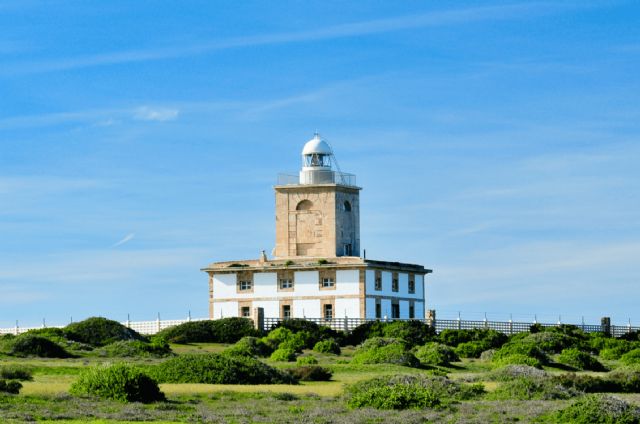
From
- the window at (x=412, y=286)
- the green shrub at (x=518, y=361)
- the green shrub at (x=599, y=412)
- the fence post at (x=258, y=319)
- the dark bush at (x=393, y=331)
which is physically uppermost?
the window at (x=412, y=286)

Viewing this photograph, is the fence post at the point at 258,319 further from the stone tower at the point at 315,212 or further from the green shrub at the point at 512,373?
the green shrub at the point at 512,373

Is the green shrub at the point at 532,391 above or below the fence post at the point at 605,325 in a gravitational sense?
below

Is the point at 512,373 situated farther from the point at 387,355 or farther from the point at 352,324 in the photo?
the point at 352,324

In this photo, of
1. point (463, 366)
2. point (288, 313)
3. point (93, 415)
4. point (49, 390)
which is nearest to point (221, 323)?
point (288, 313)

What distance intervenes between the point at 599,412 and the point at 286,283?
152ft

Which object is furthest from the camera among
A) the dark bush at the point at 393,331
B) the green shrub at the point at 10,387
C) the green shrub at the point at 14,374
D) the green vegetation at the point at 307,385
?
the dark bush at the point at 393,331

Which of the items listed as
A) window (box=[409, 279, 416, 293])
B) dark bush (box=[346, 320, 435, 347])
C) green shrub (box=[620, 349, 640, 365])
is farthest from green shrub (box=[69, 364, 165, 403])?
window (box=[409, 279, 416, 293])

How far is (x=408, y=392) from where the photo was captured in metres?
30.0

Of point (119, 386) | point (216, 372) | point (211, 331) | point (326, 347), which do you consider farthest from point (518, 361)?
point (211, 331)

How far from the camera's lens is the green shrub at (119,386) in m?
29.7

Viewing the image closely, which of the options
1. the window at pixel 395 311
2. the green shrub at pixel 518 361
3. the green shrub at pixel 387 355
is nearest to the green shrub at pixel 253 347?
the green shrub at pixel 387 355

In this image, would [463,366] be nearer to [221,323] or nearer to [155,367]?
[155,367]

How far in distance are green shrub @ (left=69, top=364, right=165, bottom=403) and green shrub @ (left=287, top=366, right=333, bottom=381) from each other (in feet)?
26.9

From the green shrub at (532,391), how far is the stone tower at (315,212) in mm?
42791
